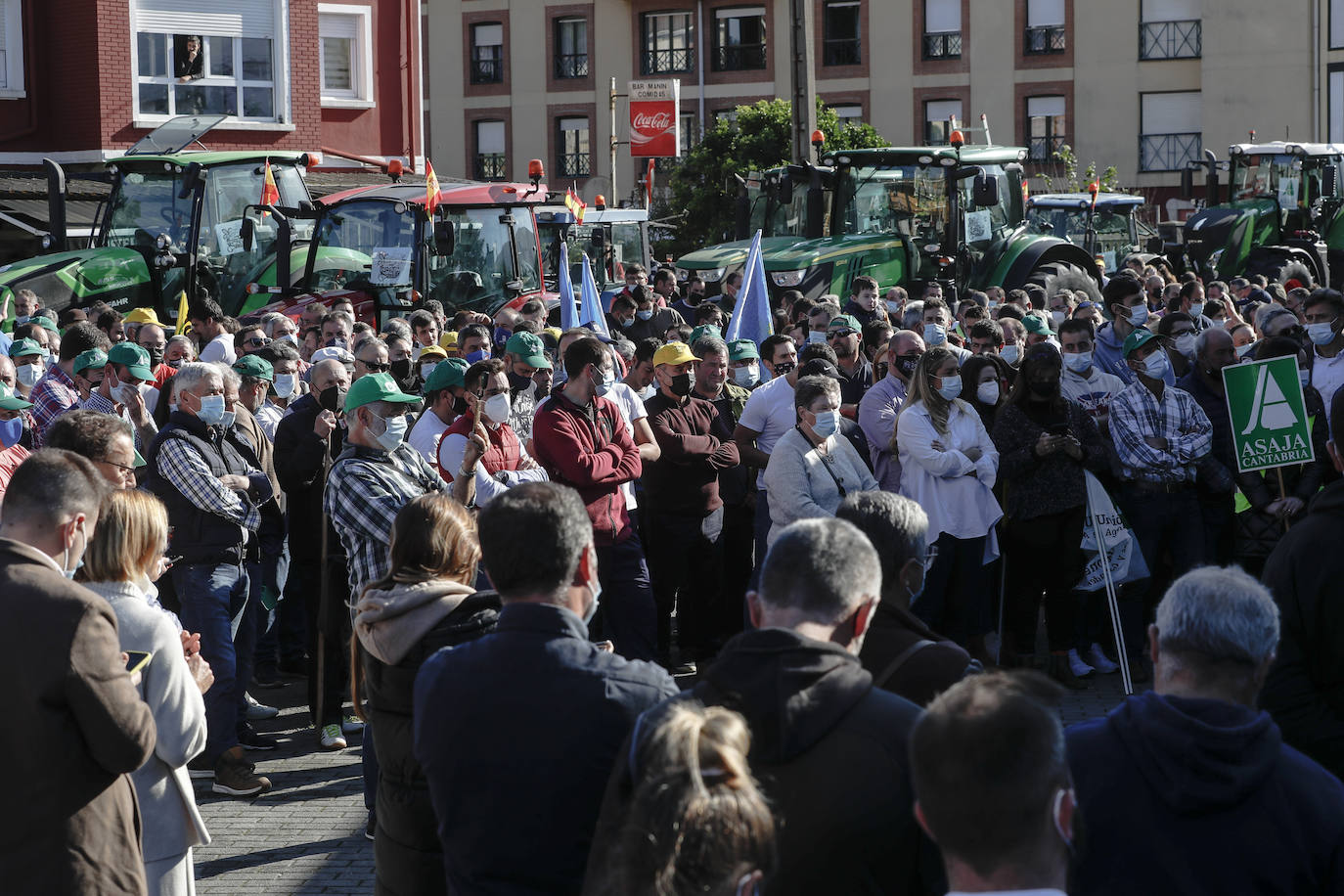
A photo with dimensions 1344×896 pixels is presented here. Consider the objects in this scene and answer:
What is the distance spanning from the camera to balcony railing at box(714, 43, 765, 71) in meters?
47.2

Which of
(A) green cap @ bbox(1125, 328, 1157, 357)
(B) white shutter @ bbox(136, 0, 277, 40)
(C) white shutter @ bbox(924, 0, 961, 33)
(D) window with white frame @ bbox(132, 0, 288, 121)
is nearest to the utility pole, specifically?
(D) window with white frame @ bbox(132, 0, 288, 121)

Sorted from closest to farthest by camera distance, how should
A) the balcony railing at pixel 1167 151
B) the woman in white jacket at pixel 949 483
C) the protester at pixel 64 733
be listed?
the protester at pixel 64 733 < the woman in white jacket at pixel 949 483 < the balcony railing at pixel 1167 151

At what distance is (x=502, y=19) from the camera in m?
49.2

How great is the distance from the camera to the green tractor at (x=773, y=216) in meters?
19.0

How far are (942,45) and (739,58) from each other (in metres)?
5.97

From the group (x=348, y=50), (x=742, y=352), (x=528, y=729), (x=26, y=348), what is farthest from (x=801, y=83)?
(x=528, y=729)

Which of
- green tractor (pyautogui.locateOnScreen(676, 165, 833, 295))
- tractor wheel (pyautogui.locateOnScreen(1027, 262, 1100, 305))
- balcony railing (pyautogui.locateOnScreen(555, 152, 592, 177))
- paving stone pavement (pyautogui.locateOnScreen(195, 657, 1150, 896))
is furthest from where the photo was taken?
balcony railing (pyautogui.locateOnScreen(555, 152, 592, 177))

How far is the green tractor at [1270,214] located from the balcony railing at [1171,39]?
19.5 m

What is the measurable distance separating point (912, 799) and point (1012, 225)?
1736 centimetres

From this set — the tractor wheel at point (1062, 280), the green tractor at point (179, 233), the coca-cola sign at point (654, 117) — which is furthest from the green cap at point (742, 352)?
the coca-cola sign at point (654, 117)

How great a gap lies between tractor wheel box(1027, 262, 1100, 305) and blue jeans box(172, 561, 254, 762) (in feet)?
42.1

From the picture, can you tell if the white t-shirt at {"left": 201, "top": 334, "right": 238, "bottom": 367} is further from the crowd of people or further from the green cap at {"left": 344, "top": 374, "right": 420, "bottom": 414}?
the green cap at {"left": 344, "top": 374, "right": 420, "bottom": 414}

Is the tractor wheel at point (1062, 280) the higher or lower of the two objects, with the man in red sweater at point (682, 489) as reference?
higher

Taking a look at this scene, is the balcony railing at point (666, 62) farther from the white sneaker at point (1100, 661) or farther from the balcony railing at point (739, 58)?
the white sneaker at point (1100, 661)
